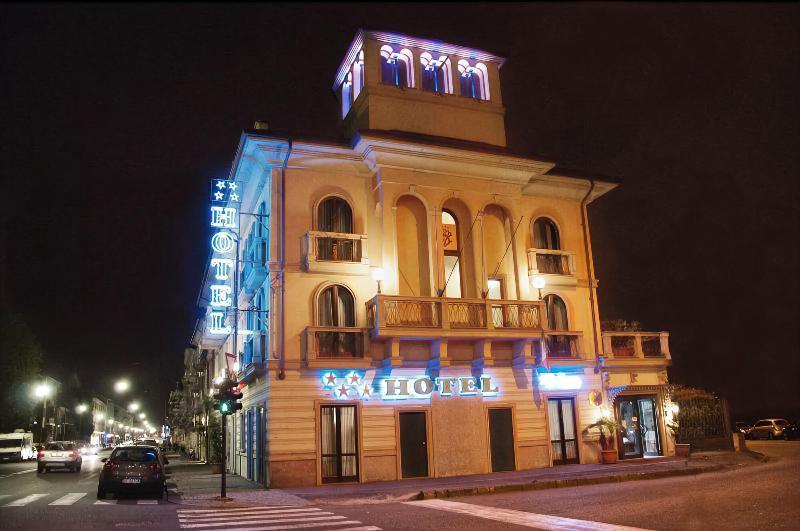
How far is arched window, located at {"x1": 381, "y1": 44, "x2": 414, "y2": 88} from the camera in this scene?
25234 millimetres

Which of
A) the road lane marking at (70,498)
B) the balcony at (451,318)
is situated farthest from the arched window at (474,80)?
the road lane marking at (70,498)

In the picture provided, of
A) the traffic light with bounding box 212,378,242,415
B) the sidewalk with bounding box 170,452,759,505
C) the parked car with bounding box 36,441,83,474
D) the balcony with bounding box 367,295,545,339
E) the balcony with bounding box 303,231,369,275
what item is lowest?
the sidewalk with bounding box 170,452,759,505

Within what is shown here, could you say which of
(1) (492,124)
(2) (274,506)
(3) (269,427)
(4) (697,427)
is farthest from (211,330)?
(4) (697,427)

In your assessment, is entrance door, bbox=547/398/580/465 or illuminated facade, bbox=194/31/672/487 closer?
illuminated facade, bbox=194/31/672/487

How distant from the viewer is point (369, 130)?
22.5 metres

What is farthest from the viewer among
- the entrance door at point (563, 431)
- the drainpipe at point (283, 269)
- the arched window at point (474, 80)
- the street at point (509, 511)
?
the arched window at point (474, 80)

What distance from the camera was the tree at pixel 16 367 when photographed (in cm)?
5569

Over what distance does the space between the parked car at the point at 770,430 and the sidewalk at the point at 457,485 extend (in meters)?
18.9

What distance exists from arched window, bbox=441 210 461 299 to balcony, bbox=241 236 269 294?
6.34 m

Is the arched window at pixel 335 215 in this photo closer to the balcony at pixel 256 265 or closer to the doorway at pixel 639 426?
the balcony at pixel 256 265

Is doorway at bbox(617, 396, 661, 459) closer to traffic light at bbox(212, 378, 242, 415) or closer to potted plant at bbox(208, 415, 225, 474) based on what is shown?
traffic light at bbox(212, 378, 242, 415)

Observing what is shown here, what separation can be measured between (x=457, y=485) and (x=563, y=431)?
7508 mm

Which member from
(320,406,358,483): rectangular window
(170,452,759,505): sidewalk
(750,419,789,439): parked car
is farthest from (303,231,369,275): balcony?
(750,419,789,439): parked car

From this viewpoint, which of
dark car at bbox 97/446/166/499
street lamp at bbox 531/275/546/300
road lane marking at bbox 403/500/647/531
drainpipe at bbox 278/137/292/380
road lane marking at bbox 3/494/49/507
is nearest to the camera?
road lane marking at bbox 403/500/647/531
